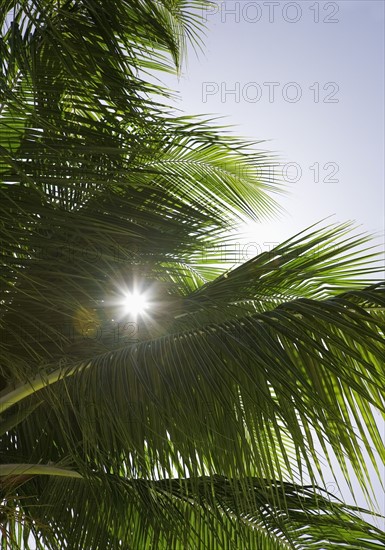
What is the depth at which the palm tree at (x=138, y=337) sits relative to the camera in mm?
2297

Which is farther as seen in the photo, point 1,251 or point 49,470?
point 49,470

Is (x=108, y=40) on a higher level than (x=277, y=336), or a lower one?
higher

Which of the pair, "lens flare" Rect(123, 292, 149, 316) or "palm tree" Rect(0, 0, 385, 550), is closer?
"palm tree" Rect(0, 0, 385, 550)

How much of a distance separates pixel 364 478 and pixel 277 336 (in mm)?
505

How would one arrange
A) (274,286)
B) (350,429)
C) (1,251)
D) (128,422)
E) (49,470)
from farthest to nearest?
(274,286) → (49,470) → (1,251) → (128,422) → (350,429)

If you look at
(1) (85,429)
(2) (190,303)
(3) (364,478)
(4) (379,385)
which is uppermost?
(2) (190,303)

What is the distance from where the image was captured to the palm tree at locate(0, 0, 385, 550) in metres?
2.30

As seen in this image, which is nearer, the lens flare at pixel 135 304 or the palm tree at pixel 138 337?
the palm tree at pixel 138 337

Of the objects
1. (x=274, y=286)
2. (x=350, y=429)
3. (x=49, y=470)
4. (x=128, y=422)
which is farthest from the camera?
(x=274, y=286)

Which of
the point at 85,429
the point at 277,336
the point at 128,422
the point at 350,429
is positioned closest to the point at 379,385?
the point at 350,429

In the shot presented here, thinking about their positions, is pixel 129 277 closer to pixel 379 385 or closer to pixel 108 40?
pixel 108 40

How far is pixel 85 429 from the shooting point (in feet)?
8.16

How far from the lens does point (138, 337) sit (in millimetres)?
3566

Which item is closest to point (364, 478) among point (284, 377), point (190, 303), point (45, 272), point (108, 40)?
point (284, 377)
